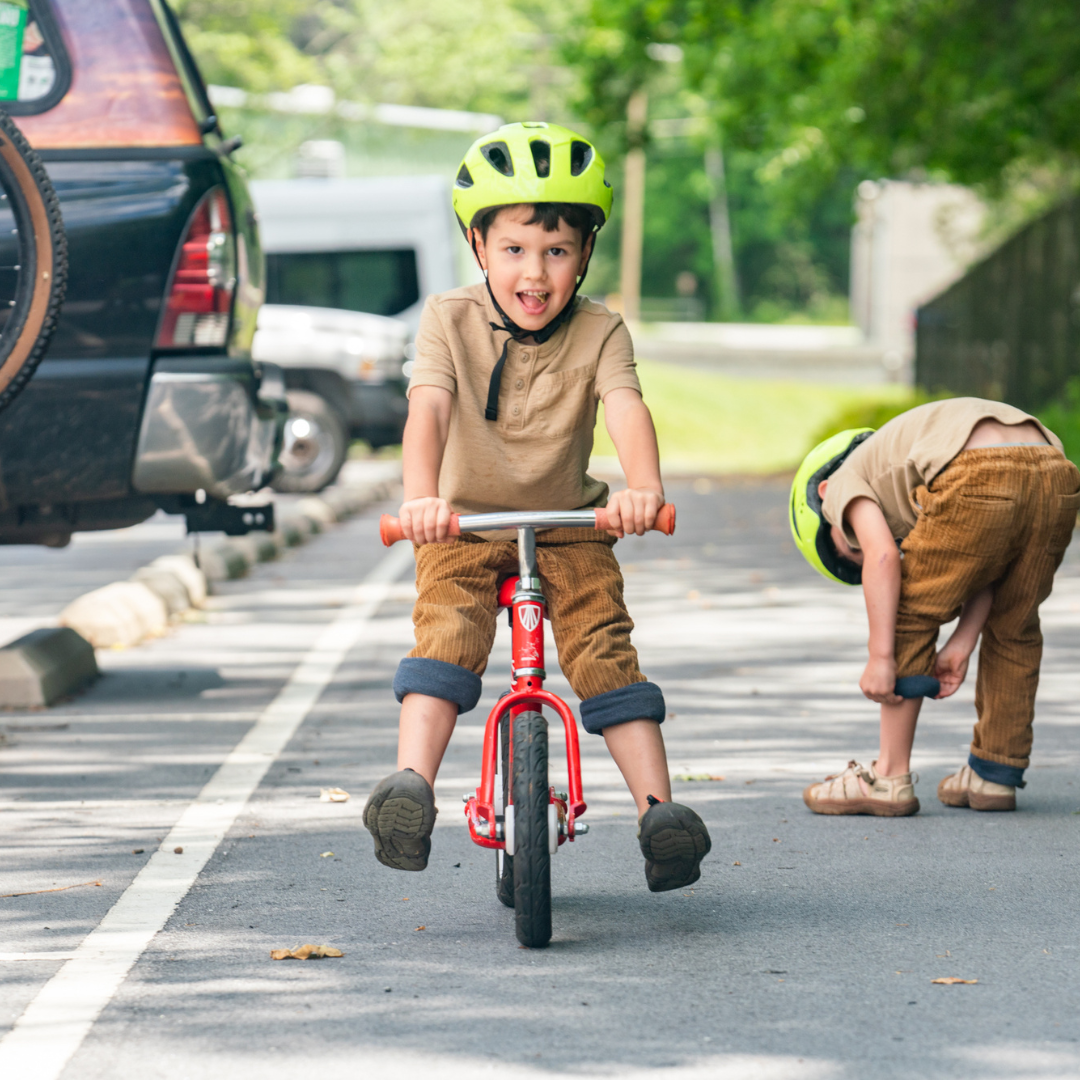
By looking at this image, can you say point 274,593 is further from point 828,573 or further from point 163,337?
point 828,573

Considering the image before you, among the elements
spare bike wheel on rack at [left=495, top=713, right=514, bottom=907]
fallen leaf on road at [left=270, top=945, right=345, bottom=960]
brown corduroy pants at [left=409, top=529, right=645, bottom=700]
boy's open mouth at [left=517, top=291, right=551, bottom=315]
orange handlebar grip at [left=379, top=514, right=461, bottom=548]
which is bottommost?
fallen leaf on road at [left=270, top=945, right=345, bottom=960]

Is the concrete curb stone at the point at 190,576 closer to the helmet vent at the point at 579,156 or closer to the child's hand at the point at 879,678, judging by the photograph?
the child's hand at the point at 879,678

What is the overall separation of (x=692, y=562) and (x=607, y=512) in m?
9.06

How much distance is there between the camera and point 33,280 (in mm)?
6008

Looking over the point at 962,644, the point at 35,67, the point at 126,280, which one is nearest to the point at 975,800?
the point at 962,644

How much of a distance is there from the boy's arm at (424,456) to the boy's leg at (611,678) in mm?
328

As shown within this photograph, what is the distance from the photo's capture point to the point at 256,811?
5410 millimetres

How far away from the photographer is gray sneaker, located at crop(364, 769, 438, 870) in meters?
3.90

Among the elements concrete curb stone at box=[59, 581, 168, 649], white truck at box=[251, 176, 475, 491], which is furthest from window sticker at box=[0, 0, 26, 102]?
white truck at box=[251, 176, 475, 491]

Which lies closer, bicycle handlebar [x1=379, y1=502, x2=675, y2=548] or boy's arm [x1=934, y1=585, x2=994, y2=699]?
bicycle handlebar [x1=379, y1=502, x2=675, y2=548]

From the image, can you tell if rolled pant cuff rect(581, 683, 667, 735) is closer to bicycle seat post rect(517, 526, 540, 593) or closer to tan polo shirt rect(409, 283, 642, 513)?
bicycle seat post rect(517, 526, 540, 593)

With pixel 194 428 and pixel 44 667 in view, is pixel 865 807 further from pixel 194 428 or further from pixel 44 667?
pixel 44 667

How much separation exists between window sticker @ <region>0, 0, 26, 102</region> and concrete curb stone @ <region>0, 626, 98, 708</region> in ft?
6.80

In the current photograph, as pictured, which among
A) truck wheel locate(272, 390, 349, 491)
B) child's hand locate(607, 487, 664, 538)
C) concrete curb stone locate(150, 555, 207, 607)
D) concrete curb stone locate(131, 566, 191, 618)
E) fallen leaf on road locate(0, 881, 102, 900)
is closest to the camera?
child's hand locate(607, 487, 664, 538)
